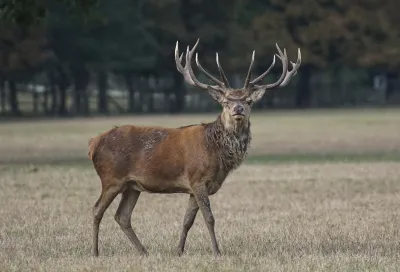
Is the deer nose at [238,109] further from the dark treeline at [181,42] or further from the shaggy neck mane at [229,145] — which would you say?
the dark treeline at [181,42]

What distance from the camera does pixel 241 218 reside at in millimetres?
17859

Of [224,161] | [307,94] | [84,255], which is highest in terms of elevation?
[224,161]

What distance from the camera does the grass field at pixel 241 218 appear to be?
1293cm

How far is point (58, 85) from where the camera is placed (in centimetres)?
7525

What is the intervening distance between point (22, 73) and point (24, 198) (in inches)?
1937

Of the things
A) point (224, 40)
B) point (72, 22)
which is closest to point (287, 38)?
point (224, 40)

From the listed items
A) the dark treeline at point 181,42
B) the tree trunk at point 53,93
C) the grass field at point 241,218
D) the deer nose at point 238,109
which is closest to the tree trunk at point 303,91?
the dark treeline at point 181,42

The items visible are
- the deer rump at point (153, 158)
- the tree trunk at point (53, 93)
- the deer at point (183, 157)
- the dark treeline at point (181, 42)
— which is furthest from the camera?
the tree trunk at point (53, 93)

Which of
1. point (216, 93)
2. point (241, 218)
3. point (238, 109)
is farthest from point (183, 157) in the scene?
point (241, 218)

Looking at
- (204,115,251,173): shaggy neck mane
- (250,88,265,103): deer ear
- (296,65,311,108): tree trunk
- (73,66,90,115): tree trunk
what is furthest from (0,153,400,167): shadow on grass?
(296,65,311,108): tree trunk

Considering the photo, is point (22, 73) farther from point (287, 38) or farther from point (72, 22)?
point (287, 38)

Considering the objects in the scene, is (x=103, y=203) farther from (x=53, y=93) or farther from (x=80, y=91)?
(x=53, y=93)

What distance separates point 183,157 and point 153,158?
0.36 metres

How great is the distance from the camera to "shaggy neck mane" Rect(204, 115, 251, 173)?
1402 centimetres
